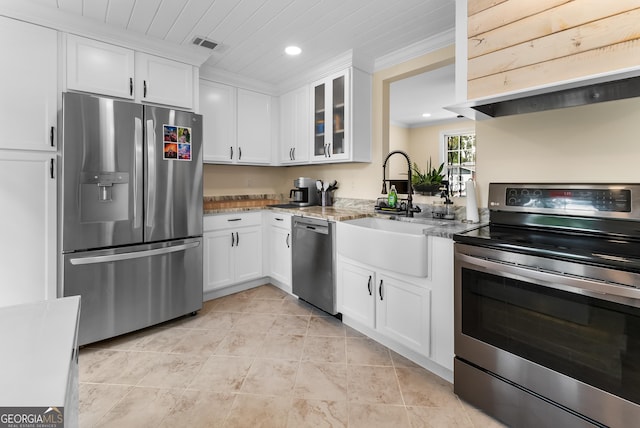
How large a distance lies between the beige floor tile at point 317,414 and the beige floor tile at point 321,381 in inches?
1.9

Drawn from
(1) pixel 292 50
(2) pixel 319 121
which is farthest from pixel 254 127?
(1) pixel 292 50

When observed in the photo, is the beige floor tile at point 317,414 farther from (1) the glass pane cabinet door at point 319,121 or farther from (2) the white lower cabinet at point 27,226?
(1) the glass pane cabinet door at point 319,121

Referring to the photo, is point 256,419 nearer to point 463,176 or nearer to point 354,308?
point 354,308

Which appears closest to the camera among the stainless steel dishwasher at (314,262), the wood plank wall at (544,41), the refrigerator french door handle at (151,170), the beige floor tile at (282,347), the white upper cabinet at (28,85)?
the wood plank wall at (544,41)

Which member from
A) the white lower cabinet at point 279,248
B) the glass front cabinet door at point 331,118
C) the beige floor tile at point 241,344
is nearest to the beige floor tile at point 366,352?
the beige floor tile at point 241,344

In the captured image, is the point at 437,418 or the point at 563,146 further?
the point at 563,146

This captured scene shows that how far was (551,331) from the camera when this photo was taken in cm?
136

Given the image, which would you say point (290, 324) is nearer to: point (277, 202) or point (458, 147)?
point (277, 202)

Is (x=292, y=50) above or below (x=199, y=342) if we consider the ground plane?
above

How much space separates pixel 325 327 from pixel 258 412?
104 cm

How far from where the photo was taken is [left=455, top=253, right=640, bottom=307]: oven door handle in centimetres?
115

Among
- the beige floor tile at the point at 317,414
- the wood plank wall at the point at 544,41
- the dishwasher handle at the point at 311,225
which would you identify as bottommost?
the beige floor tile at the point at 317,414

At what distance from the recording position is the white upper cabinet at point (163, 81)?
258 cm

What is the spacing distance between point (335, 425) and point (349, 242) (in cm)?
122
